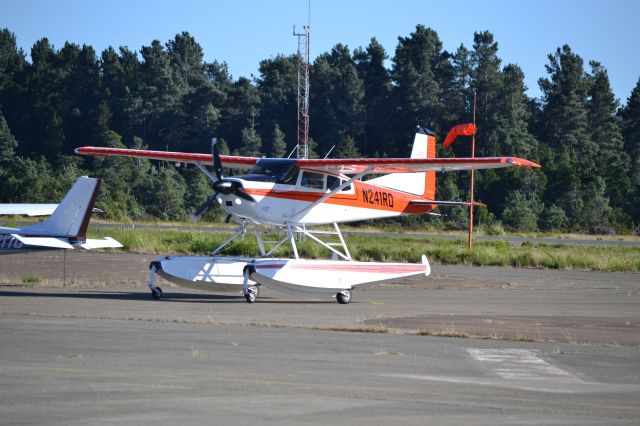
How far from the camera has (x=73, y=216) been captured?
19.4 m

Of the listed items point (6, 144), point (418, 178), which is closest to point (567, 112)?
point (6, 144)

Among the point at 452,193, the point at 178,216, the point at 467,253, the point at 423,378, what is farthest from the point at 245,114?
the point at 423,378

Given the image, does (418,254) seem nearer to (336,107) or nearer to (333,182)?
(333,182)

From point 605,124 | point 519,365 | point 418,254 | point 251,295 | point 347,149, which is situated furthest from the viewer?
point 605,124

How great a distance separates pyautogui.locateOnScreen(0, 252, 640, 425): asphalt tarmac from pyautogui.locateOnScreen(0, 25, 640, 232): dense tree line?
41.5m

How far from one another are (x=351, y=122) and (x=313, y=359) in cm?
6961

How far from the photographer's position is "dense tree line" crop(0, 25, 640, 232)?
204ft

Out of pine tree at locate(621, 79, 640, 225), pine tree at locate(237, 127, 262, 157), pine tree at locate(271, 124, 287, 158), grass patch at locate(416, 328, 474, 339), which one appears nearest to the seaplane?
grass patch at locate(416, 328, 474, 339)

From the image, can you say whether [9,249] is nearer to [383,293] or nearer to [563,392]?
[383,293]

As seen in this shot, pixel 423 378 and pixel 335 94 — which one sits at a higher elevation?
pixel 335 94

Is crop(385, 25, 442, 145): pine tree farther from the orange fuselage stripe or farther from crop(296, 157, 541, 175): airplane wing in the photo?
crop(296, 157, 541, 175): airplane wing

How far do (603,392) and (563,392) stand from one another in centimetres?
42

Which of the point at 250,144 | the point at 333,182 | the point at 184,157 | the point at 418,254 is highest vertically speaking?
the point at 250,144

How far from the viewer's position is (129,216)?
58.1 meters
